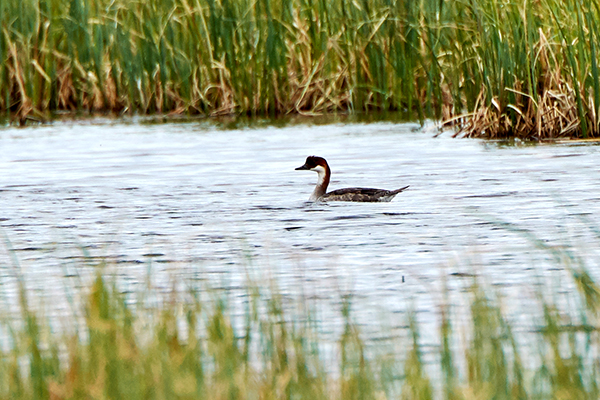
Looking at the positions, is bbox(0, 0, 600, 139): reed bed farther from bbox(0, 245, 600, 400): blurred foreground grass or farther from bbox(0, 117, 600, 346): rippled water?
bbox(0, 245, 600, 400): blurred foreground grass

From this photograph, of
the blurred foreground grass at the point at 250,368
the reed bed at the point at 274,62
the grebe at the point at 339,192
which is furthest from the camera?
the reed bed at the point at 274,62

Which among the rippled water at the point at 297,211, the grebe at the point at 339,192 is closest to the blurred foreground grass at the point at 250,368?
the rippled water at the point at 297,211

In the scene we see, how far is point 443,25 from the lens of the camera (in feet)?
43.4

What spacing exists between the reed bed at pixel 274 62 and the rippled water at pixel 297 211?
0.54 m

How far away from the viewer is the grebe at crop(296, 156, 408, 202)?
9664 millimetres

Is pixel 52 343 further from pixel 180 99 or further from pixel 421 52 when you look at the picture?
pixel 180 99

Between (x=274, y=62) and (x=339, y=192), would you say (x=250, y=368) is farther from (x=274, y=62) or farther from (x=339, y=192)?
(x=274, y=62)

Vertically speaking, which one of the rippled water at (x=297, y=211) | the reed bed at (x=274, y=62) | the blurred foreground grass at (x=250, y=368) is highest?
the reed bed at (x=274, y=62)

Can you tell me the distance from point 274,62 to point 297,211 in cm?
627

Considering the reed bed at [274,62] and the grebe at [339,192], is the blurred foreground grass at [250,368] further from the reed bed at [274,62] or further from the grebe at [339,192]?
the reed bed at [274,62]

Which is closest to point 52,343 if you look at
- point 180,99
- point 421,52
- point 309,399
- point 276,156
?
point 309,399

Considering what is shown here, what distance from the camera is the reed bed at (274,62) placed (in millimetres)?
12922

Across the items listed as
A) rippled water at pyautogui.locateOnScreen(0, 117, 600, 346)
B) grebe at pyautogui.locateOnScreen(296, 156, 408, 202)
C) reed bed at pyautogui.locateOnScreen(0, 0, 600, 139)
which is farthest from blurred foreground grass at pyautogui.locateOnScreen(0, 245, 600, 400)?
reed bed at pyautogui.locateOnScreen(0, 0, 600, 139)

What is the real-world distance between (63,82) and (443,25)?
592cm
